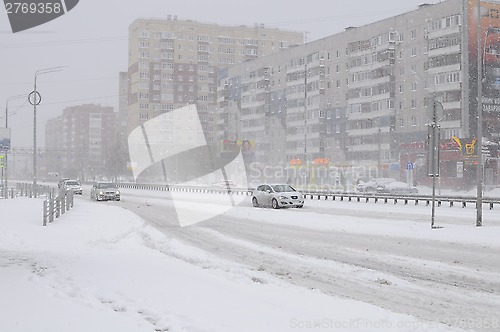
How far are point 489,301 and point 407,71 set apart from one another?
7031cm

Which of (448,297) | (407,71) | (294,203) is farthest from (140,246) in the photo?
(407,71)

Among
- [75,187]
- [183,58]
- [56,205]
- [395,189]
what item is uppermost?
[183,58]

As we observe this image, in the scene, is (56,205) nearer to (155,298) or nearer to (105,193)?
(155,298)

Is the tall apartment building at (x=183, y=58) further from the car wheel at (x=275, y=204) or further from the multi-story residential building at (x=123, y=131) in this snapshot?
the car wheel at (x=275, y=204)

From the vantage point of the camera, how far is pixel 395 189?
54281 mm

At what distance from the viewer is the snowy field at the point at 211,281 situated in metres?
7.07

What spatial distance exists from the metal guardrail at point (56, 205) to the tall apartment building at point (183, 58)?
103 meters

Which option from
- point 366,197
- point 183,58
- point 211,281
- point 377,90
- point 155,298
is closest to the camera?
point 155,298

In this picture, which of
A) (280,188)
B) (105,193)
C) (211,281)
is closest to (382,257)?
(211,281)

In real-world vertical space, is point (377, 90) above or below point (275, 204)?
above

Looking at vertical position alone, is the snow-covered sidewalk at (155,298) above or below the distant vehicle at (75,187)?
above

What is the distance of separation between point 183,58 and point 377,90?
68.0 m

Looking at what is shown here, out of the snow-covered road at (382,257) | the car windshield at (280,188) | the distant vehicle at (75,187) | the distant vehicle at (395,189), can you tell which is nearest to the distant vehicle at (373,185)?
the distant vehicle at (395,189)

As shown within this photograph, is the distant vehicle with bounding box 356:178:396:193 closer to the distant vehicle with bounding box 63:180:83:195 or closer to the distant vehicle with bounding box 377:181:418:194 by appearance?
the distant vehicle with bounding box 377:181:418:194
